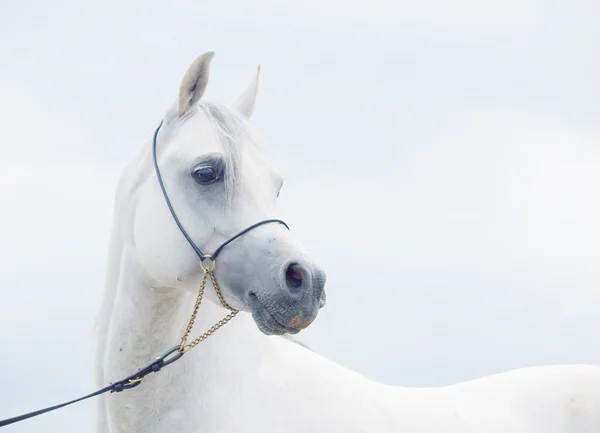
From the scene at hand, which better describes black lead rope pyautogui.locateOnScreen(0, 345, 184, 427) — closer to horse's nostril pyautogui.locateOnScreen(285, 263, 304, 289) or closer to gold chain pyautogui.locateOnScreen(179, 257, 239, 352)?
gold chain pyautogui.locateOnScreen(179, 257, 239, 352)

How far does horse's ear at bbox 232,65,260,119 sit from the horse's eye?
72cm

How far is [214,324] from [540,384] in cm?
214

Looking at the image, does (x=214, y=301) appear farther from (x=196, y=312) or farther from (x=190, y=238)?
(x=190, y=238)

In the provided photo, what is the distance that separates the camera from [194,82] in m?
4.62

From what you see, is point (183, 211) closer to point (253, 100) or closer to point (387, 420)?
point (253, 100)

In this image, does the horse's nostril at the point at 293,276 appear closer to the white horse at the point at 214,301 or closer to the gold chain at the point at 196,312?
the white horse at the point at 214,301

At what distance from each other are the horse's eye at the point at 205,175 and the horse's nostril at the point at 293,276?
0.63 meters

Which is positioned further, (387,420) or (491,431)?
(491,431)

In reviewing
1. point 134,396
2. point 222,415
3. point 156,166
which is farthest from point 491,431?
point 156,166

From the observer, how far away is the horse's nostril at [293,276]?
412 centimetres

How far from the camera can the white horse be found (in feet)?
14.0

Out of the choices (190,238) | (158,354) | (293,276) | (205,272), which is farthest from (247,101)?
(158,354)

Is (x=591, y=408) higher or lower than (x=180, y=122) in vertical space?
lower

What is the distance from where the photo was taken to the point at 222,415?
448cm
